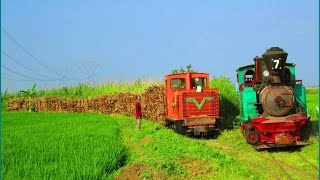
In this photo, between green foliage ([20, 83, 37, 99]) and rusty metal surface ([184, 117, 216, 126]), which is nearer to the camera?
rusty metal surface ([184, 117, 216, 126])

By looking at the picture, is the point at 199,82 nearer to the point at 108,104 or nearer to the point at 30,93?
the point at 108,104

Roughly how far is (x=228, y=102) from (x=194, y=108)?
5.10 meters

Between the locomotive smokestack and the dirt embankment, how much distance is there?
965 centimetres

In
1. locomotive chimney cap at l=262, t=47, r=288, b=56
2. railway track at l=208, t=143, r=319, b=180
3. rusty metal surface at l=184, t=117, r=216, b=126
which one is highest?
locomotive chimney cap at l=262, t=47, r=288, b=56

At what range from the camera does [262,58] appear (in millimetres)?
16188

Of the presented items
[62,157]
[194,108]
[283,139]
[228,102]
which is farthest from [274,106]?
[228,102]

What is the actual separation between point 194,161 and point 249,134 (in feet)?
13.1

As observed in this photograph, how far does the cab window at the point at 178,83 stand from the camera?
2003 cm

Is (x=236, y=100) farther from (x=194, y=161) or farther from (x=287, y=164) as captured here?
(x=194, y=161)

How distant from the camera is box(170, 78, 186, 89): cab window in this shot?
20.0 metres

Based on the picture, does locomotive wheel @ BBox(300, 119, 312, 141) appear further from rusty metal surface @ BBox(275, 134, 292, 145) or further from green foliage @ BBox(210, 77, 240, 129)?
green foliage @ BBox(210, 77, 240, 129)

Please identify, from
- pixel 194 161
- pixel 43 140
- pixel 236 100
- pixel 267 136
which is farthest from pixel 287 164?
pixel 236 100

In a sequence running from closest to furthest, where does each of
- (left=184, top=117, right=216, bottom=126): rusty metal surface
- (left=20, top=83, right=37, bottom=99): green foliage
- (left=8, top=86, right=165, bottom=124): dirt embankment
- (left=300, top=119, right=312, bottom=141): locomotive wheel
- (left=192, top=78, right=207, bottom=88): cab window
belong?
(left=300, top=119, right=312, bottom=141): locomotive wheel < (left=184, top=117, right=216, bottom=126): rusty metal surface < (left=192, top=78, right=207, bottom=88): cab window < (left=8, top=86, right=165, bottom=124): dirt embankment < (left=20, top=83, right=37, bottom=99): green foliage

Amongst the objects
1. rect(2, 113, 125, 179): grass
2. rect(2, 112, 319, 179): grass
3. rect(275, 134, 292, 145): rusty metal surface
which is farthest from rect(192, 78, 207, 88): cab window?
rect(275, 134, 292, 145): rusty metal surface
